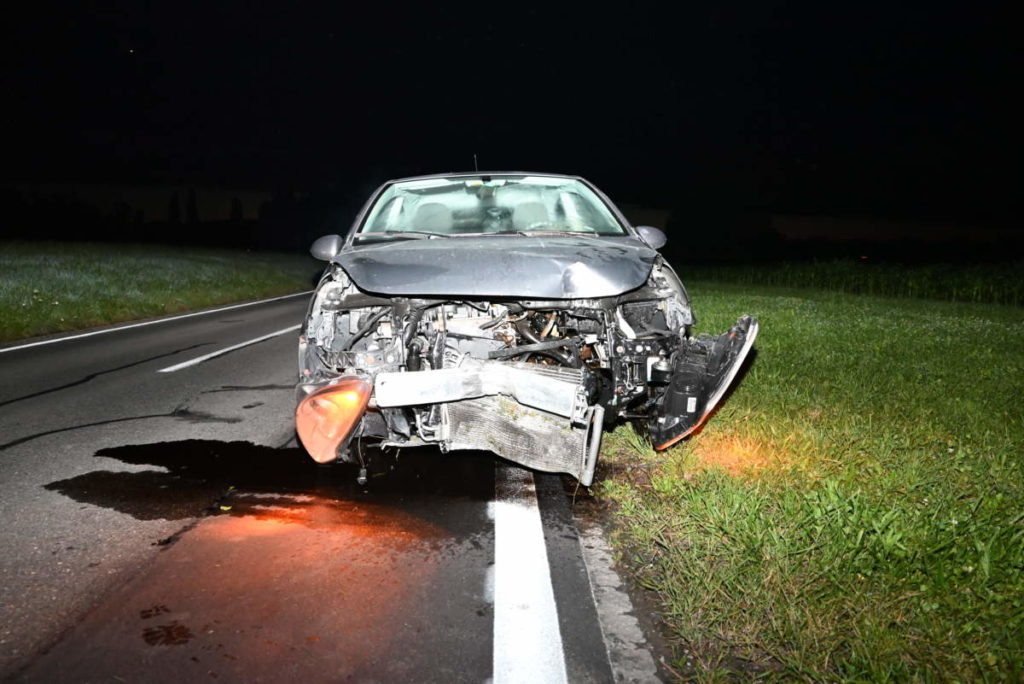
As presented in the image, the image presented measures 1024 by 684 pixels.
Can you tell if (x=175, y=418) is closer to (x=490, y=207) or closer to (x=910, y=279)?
(x=490, y=207)

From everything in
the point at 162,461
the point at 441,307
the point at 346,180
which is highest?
the point at 346,180

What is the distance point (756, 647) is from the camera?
2.57 m

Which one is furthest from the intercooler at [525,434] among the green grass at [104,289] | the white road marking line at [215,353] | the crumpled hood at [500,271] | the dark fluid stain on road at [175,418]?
the green grass at [104,289]

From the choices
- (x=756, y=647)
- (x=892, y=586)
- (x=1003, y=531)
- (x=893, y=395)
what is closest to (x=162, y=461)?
Result: (x=756, y=647)

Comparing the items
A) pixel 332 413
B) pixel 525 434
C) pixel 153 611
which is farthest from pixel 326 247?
pixel 153 611

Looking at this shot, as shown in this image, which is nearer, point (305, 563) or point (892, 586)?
point (892, 586)

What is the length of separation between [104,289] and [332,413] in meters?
15.3

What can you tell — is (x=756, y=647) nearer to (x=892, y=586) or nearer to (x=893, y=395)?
(x=892, y=586)

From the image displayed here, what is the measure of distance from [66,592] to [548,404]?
2.17 meters

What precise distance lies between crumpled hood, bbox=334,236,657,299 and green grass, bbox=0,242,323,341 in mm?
9857

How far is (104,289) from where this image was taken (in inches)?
653

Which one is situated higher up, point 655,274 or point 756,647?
point 655,274

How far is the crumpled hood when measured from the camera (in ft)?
12.4

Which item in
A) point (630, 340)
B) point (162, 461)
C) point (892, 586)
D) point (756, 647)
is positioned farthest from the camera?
point (162, 461)
